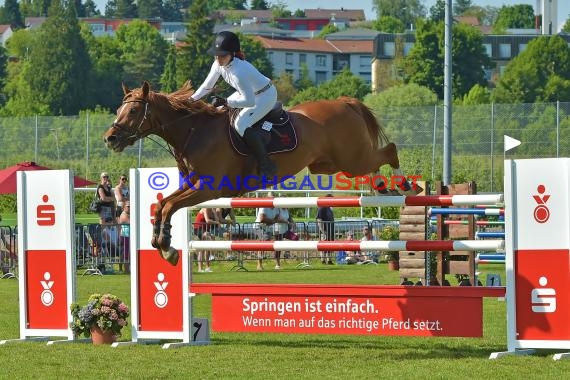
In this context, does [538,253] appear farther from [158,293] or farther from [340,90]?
[340,90]

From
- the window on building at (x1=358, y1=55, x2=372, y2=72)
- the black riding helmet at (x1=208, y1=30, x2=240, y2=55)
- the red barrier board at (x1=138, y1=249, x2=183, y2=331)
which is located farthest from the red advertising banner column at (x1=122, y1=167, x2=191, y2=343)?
the window on building at (x1=358, y1=55, x2=372, y2=72)

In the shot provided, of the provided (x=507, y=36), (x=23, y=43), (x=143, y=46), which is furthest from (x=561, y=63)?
(x=23, y=43)

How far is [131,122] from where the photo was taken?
30.6 feet

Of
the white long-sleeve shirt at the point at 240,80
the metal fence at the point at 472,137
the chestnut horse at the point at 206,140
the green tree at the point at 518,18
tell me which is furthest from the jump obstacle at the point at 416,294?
the green tree at the point at 518,18

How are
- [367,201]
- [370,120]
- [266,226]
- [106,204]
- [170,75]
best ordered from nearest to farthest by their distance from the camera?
[367,201] < [370,120] < [266,226] < [106,204] < [170,75]

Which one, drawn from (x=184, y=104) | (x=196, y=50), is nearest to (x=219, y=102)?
(x=184, y=104)

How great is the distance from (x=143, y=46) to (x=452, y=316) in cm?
12122

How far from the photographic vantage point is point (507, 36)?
12294 centimetres

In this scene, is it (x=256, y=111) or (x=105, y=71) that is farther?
(x=105, y=71)

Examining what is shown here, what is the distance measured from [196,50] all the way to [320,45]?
189 ft

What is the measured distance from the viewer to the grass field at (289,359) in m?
7.93

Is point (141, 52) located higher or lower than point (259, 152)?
higher

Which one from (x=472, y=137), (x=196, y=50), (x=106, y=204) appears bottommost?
(x=106, y=204)

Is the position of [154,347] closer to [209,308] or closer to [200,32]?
[209,308]
